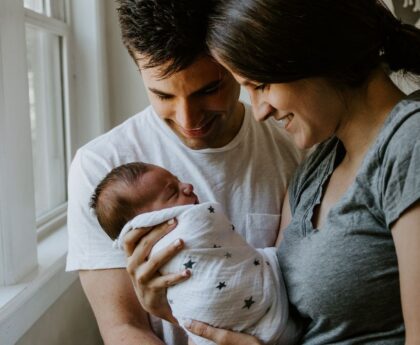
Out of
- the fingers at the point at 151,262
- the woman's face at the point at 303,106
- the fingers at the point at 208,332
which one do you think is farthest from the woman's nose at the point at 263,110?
the fingers at the point at 208,332

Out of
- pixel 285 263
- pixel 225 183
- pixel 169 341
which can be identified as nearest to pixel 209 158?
pixel 225 183

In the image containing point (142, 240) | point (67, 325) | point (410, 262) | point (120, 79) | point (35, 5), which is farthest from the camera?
point (120, 79)

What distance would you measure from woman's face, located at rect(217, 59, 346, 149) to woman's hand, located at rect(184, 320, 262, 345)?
43 cm

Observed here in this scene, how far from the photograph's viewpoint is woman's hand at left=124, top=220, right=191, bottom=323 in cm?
111

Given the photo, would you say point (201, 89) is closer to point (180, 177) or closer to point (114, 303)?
point (180, 177)

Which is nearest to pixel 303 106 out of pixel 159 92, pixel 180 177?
pixel 159 92

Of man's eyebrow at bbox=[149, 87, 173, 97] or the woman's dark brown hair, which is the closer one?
the woman's dark brown hair

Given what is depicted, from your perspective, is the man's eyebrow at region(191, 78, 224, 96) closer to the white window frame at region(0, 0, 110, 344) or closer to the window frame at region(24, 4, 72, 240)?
the white window frame at region(0, 0, 110, 344)

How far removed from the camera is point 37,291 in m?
1.44

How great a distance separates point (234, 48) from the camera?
945 mm

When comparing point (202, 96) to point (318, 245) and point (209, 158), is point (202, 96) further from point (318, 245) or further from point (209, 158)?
point (318, 245)

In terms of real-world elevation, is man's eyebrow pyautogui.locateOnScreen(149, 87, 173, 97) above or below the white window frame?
above

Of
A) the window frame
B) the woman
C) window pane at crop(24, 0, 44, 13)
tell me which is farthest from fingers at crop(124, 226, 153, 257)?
window pane at crop(24, 0, 44, 13)

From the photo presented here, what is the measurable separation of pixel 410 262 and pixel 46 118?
1.62m
